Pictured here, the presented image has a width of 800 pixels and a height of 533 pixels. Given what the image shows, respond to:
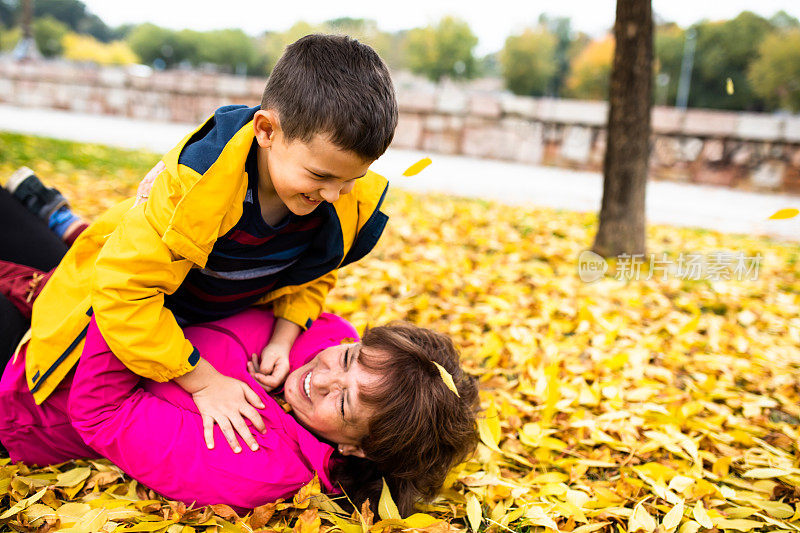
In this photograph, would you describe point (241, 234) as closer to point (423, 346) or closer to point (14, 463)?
point (423, 346)

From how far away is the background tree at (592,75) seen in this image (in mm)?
44812

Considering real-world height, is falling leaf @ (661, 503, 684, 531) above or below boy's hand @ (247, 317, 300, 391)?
below

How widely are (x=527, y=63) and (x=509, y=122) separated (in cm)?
4320

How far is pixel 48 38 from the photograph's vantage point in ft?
157

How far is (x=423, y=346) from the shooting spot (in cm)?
178

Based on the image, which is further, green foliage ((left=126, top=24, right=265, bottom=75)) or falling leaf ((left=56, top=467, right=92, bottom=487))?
green foliage ((left=126, top=24, right=265, bottom=75))

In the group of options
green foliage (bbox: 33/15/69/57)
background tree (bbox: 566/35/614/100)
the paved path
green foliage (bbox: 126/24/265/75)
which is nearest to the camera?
the paved path

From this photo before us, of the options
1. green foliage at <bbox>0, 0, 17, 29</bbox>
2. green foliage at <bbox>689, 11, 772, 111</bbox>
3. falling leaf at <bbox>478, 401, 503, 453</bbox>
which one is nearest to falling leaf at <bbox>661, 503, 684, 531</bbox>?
falling leaf at <bbox>478, 401, 503, 453</bbox>

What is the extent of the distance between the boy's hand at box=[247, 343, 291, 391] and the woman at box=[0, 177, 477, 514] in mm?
39

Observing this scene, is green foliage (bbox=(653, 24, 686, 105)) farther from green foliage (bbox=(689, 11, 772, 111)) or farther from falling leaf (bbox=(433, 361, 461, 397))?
falling leaf (bbox=(433, 361, 461, 397))

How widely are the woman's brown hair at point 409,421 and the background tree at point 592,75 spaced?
45.5 m

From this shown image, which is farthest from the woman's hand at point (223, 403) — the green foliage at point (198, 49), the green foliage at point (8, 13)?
the green foliage at point (8, 13)

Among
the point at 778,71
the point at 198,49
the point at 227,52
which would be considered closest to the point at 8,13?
the point at 198,49

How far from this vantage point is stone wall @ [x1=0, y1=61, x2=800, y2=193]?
9047 mm
